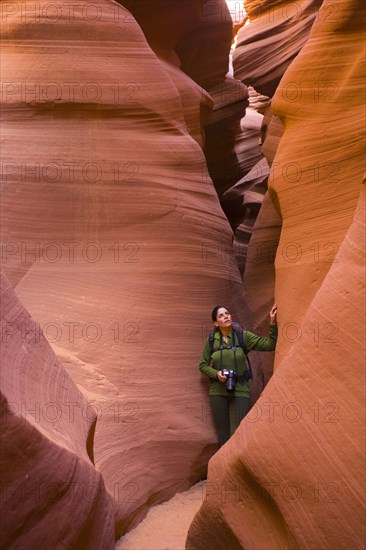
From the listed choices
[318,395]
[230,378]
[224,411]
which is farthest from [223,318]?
[318,395]

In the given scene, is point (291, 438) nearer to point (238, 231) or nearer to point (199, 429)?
point (199, 429)

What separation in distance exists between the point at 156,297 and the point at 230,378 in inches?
46.4

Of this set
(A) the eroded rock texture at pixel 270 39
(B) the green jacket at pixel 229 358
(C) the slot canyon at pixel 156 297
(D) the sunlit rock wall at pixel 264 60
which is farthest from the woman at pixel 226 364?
(A) the eroded rock texture at pixel 270 39

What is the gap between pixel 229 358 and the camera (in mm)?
6770

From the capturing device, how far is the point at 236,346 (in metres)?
6.82

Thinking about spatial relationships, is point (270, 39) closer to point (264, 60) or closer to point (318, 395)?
Result: point (264, 60)

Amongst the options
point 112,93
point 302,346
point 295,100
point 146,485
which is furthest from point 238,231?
point 302,346

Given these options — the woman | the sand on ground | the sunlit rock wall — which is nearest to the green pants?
the woman

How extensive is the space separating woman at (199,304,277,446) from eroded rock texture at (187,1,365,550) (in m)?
0.51

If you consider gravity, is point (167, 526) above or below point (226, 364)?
below

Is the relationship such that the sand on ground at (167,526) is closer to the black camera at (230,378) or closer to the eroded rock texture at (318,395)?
the eroded rock texture at (318,395)

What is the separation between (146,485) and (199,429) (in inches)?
35.7

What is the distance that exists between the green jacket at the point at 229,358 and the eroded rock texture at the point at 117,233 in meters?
0.33

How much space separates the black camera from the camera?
671 cm
